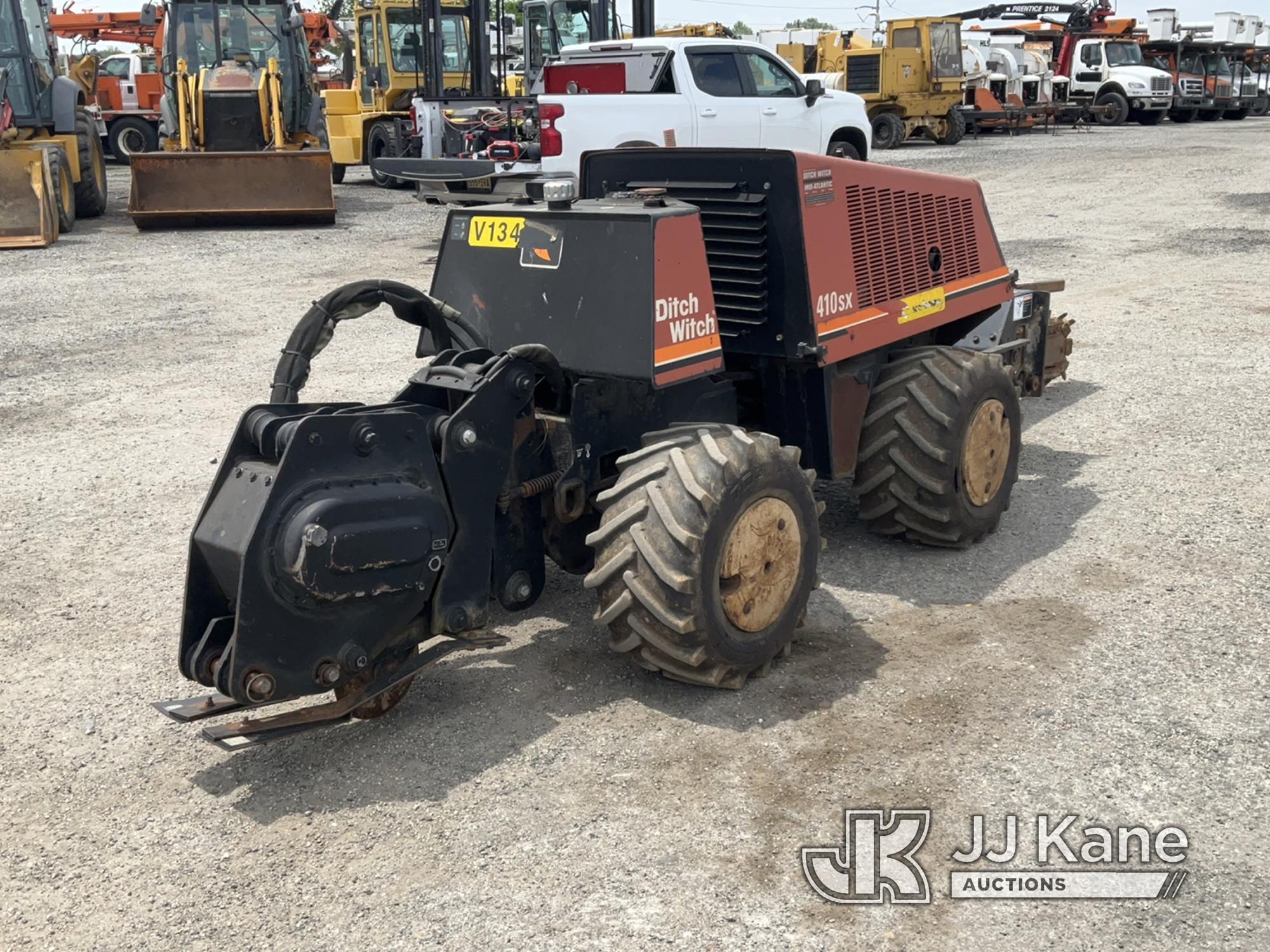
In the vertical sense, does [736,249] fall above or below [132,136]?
below

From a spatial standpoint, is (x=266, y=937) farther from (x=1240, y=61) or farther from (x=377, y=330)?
(x=1240, y=61)

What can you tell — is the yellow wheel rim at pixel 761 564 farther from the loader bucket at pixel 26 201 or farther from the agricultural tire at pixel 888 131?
the agricultural tire at pixel 888 131

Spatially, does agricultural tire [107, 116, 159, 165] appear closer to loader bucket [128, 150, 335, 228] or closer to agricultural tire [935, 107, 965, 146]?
loader bucket [128, 150, 335, 228]

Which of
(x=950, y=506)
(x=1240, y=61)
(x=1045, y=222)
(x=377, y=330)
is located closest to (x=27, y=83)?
(x=377, y=330)

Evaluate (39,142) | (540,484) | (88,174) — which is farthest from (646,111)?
(540,484)

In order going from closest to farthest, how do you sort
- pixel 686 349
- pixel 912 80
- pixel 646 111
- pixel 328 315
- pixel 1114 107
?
pixel 328 315, pixel 686 349, pixel 646 111, pixel 912 80, pixel 1114 107

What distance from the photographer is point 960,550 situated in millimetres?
5648

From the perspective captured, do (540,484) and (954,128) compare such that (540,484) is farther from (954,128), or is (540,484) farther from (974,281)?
(954,128)

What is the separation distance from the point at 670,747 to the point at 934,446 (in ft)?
6.51

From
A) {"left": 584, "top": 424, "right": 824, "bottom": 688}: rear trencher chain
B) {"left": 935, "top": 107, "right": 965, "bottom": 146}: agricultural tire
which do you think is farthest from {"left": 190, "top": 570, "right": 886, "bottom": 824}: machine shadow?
{"left": 935, "top": 107, "right": 965, "bottom": 146}: agricultural tire

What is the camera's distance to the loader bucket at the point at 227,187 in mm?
15633

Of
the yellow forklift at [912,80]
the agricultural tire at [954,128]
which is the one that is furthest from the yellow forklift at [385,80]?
the agricultural tire at [954,128]

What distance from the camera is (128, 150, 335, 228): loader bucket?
51.3ft

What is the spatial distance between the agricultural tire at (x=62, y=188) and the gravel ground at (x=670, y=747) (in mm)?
9014
